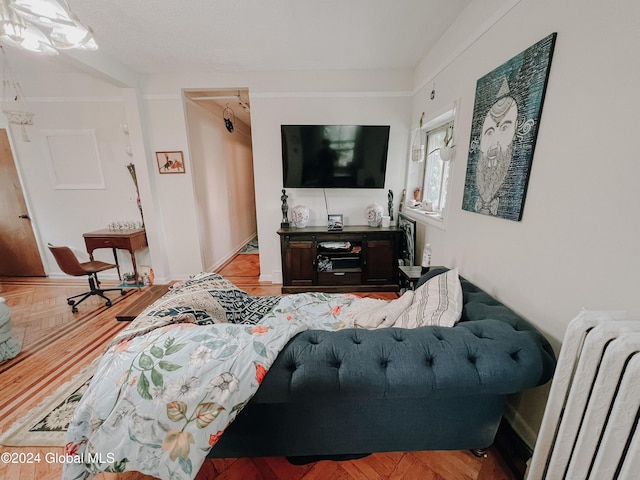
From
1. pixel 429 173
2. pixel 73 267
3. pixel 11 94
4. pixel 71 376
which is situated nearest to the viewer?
pixel 71 376

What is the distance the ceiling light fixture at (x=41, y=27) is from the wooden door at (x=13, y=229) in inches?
129

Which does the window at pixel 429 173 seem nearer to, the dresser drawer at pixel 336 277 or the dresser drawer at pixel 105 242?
the dresser drawer at pixel 336 277

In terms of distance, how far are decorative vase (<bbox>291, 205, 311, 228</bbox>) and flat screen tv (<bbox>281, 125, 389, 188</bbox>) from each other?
0.29 m

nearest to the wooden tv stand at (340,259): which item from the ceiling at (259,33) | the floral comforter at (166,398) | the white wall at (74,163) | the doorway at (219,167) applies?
the doorway at (219,167)

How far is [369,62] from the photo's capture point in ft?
8.71

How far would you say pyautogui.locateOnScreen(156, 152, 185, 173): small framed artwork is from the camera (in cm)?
307

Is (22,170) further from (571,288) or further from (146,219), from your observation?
(571,288)

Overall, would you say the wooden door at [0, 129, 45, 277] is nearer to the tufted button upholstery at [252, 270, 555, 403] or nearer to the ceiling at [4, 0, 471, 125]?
the ceiling at [4, 0, 471, 125]

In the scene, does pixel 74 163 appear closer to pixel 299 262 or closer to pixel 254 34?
pixel 254 34

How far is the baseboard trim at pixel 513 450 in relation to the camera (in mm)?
1103

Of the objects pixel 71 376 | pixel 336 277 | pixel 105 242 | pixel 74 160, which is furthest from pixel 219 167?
pixel 71 376

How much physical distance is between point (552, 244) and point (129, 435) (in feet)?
5.89

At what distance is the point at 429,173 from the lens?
2820mm

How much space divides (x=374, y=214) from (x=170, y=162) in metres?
2.78
